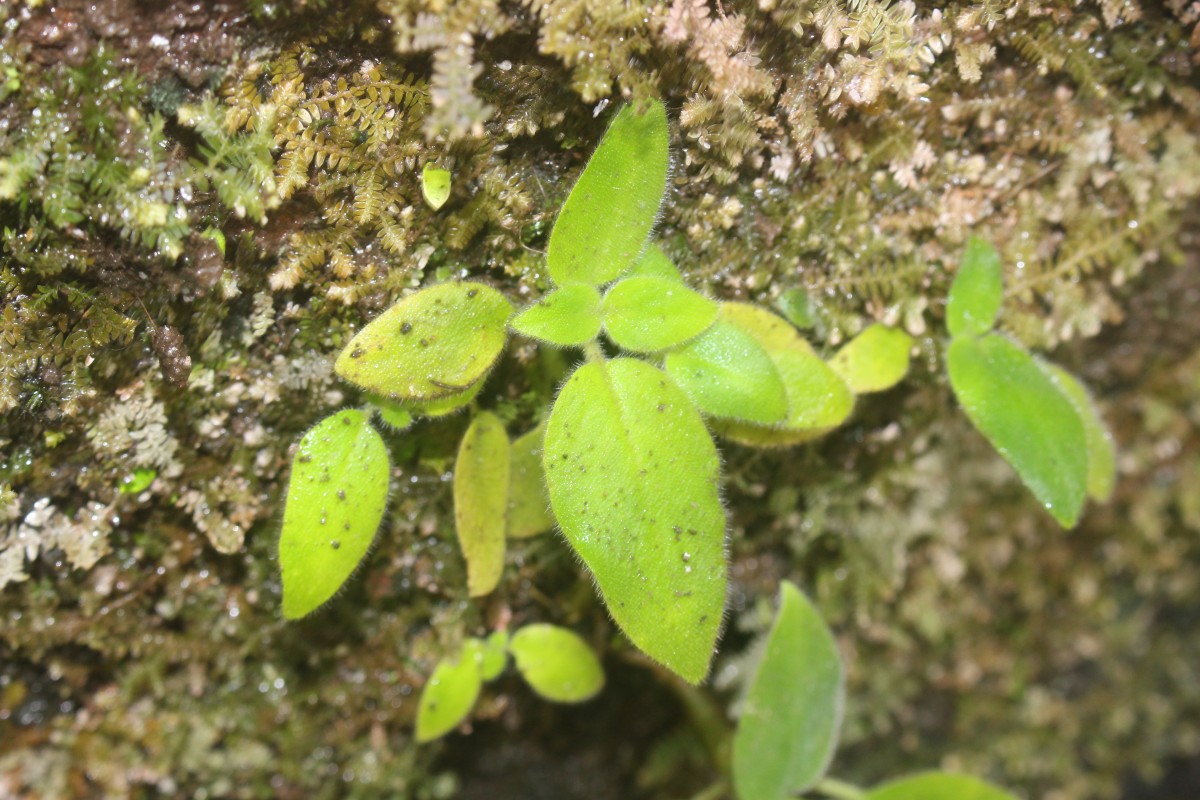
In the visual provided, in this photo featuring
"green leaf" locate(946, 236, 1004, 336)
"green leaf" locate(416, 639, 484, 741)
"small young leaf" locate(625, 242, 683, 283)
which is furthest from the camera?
"green leaf" locate(416, 639, 484, 741)

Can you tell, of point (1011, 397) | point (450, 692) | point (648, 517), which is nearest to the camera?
point (648, 517)

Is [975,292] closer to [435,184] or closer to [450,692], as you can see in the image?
[435,184]

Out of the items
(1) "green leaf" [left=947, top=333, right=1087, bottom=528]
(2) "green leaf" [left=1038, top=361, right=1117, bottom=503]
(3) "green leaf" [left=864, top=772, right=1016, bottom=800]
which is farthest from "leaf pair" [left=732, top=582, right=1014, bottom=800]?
(2) "green leaf" [left=1038, top=361, right=1117, bottom=503]

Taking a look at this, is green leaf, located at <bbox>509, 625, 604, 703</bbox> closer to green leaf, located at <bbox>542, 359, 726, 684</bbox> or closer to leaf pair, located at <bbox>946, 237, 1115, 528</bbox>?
green leaf, located at <bbox>542, 359, 726, 684</bbox>

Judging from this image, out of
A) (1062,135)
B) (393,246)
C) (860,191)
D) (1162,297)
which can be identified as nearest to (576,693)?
(393,246)

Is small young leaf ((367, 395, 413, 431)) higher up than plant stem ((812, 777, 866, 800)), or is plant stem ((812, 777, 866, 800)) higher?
small young leaf ((367, 395, 413, 431))

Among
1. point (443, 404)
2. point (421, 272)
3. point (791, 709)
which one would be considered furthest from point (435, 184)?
point (791, 709)
